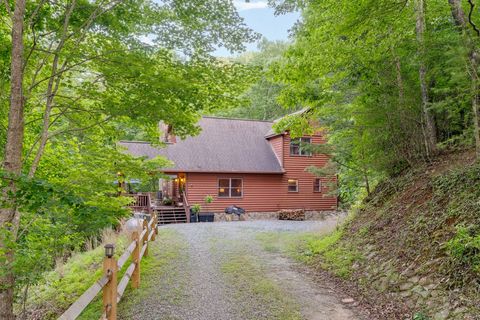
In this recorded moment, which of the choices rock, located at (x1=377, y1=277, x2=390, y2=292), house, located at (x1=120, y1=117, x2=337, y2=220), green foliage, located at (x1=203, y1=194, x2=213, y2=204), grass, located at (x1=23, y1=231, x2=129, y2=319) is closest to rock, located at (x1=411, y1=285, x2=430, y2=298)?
rock, located at (x1=377, y1=277, x2=390, y2=292)

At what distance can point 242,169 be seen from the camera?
63.4ft

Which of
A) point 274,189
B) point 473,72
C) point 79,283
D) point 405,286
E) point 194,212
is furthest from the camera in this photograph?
point 274,189

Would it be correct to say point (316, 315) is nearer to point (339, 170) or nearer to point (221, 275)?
point (221, 275)

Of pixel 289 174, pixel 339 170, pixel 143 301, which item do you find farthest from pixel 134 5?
pixel 289 174

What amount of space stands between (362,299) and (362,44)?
5733mm

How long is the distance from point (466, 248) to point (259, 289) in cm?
326

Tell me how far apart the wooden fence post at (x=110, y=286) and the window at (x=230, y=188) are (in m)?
15.3

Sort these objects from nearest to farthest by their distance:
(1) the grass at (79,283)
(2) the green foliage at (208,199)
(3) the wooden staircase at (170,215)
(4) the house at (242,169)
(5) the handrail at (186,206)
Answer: (1) the grass at (79,283) < (3) the wooden staircase at (170,215) < (5) the handrail at (186,206) < (2) the green foliage at (208,199) < (4) the house at (242,169)

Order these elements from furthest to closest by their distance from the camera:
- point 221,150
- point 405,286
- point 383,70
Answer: point 221,150, point 383,70, point 405,286

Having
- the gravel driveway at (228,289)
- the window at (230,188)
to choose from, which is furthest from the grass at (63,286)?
the window at (230,188)

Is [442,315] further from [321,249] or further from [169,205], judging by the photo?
[169,205]

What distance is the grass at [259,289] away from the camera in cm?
482

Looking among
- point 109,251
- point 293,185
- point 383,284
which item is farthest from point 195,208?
point 109,251

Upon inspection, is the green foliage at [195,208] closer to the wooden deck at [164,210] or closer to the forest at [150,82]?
the wooden deck at [164,210]
